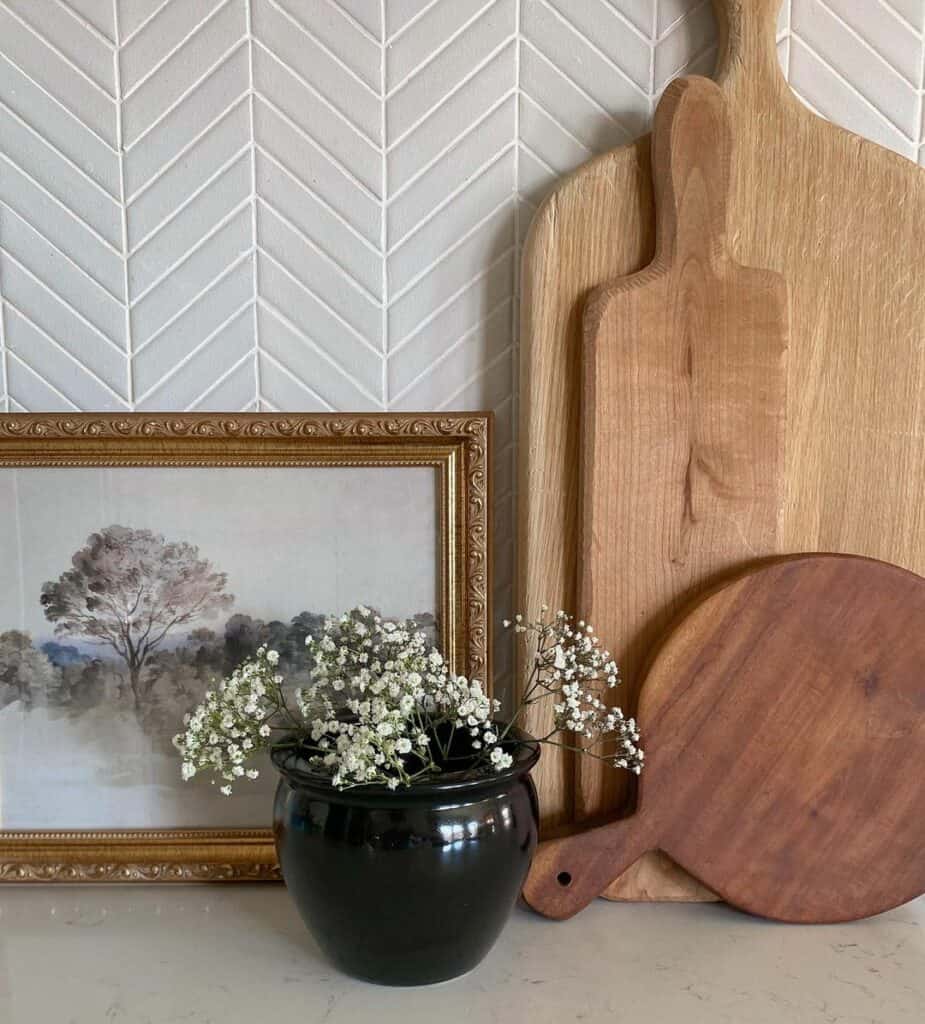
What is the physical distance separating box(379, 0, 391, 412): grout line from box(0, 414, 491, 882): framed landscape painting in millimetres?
55

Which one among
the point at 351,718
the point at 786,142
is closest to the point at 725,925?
the point at 351,718

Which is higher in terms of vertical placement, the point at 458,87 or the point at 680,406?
the point at 458,87

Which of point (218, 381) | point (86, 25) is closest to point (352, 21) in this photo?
point (86, 25)

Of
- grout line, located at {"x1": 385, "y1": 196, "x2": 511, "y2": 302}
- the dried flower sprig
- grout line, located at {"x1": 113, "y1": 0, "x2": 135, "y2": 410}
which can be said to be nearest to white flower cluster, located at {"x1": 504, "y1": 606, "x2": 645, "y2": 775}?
the dried flower sprig

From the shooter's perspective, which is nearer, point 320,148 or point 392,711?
point 392,711

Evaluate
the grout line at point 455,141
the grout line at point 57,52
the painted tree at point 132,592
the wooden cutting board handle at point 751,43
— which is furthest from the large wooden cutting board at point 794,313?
the grout line at point 57,52

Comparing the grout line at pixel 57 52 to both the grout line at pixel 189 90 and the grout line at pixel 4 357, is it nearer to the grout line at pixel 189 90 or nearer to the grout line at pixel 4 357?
the grout line at pixel 189 90

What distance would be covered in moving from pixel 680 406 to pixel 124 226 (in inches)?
21.3

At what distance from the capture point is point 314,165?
91cm

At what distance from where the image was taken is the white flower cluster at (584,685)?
84 centimetres

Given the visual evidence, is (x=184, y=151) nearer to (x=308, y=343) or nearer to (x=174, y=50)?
(x=174, y=50)

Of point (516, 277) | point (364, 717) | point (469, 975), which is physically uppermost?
point (516, 277)

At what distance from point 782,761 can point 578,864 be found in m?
0.20

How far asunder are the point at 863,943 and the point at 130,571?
29.2 inches
